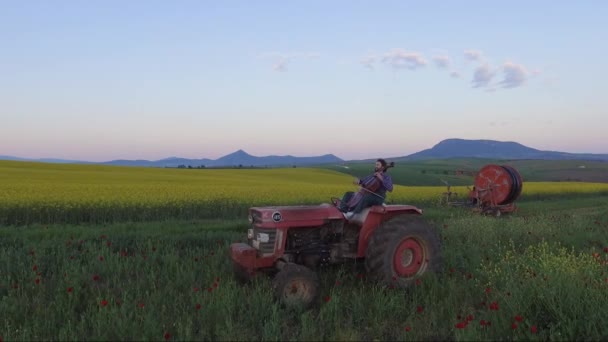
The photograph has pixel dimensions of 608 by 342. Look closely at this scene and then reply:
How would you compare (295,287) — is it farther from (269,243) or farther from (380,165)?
(380,165)

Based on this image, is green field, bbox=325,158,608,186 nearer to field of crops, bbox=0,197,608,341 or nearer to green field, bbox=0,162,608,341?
green field, bbox=0,162,608,341

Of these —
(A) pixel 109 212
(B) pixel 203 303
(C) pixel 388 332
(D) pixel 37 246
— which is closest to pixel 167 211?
(A) pixel 109 212

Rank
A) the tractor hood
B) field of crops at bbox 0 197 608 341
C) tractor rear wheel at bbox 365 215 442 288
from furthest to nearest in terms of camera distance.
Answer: tractor rear wheel at bbox 365 215 442 288 < the tractor hood < field of crops at bbox 0 197 608 341

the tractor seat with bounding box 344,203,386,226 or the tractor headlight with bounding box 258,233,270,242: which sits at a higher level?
the tractor seat with bounding box 344,203,386,226

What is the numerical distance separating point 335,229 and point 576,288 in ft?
8.87

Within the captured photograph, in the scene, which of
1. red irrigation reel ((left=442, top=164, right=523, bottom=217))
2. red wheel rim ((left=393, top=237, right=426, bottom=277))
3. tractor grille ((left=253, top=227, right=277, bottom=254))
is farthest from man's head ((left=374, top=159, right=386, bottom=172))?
red irrigation reel ((left=442, top=164, right=523, bottom=217))

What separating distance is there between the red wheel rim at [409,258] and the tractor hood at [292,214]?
0.87 m

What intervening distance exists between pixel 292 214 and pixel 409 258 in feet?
5.60

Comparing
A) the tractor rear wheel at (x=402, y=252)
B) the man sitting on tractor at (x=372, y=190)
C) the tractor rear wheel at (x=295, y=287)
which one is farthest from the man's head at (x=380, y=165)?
the tractor rear wheel at (x=295, y=287)

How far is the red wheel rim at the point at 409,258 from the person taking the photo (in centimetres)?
577

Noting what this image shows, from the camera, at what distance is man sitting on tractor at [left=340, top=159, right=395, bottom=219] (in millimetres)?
5820

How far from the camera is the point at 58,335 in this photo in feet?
13.4

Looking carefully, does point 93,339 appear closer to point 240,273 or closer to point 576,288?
point 240,273

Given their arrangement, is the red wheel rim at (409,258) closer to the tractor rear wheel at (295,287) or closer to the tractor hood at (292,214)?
the tractor hood at (292,214)
